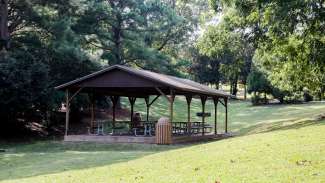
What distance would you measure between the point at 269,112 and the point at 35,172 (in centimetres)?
3480

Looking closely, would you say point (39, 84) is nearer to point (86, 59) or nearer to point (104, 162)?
point (86, 59)

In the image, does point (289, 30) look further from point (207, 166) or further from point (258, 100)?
point (258, 100)

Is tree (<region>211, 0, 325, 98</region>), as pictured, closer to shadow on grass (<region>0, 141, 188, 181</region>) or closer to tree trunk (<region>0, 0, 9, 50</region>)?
shadow on grass (<region>0, 141, 188, 181</region>)

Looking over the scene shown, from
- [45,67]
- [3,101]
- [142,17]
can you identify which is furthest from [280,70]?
[3,101]

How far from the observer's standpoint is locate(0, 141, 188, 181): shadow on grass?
13.4 metres

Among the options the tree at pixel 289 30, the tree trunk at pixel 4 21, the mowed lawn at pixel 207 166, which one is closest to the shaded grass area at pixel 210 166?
the mowed lawn at pixel 207 166

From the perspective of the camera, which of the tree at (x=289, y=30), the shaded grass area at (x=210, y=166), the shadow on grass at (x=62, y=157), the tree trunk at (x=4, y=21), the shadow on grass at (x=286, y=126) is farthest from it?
the tree trunk at (x=4, y=21)

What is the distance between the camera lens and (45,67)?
26.6 m

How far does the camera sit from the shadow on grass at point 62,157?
13.4 metres

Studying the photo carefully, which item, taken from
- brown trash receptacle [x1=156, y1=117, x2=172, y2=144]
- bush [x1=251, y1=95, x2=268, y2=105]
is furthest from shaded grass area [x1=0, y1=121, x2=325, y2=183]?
bush [x1=251, y1=95, x2=268, y2=105]

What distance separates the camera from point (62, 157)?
17047 mm

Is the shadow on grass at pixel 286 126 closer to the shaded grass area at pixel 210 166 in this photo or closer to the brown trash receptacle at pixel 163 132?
the shaded grass area at pixel 210 166

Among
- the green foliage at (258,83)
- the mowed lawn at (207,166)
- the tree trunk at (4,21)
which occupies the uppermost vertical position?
the tree trunk at (4,21)

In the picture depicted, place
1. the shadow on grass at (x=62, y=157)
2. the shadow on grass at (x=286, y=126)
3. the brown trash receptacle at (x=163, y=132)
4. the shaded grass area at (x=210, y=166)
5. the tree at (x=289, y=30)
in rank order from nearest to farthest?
the shaded grass area at (x=210, y=166) < the shadow on grass at (x=62, y=157) < the tree at (x=289, y=30) < the brown trash receptacle at (x=163, y=132) < the shadow on grass at (x=286, y=126)
